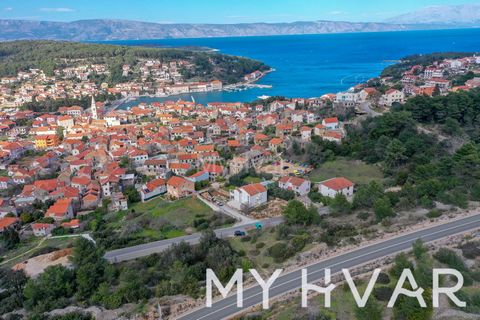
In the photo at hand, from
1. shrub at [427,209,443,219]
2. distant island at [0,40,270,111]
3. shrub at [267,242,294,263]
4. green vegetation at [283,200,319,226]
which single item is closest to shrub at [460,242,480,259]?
shrub at [427,209,443,219]

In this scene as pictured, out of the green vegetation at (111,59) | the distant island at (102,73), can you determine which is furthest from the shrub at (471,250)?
the green vegetation at (111,59)

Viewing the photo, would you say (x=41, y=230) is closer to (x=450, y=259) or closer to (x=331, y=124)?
(x=450, y=259)

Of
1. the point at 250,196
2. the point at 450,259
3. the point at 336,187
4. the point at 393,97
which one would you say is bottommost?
the point at 250,196

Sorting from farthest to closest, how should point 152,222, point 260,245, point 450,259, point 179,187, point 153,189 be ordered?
point 153,189 < point 179,187 < point 152,222 < point 260,245 < point 450,259

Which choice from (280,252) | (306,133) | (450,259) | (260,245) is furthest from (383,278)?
(306,133)

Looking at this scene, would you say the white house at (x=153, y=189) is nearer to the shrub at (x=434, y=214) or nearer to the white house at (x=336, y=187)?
the white house at (x=336, y=187)
